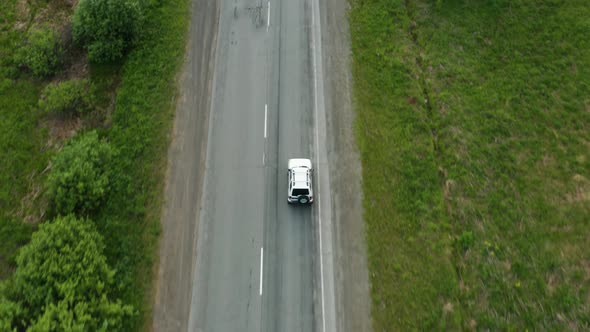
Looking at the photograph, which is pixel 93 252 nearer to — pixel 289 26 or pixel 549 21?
pixel 289 26

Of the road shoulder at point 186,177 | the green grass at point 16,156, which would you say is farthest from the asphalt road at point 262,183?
the green grass at point 16,156

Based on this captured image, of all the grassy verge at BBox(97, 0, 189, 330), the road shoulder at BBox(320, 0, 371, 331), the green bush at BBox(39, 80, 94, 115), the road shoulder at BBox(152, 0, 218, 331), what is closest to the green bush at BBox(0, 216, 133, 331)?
the grassy verge at BBox(97, 0, 189, 330)

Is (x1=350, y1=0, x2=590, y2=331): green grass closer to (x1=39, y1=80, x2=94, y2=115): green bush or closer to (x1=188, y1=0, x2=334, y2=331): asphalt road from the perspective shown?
(x1=188, y1=0, x2=334, y2=331): asphalt road

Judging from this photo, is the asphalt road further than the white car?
No

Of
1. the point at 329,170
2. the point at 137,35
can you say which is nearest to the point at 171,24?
the point at 137,35

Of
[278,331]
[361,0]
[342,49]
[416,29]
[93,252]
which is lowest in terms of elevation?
[278,331]

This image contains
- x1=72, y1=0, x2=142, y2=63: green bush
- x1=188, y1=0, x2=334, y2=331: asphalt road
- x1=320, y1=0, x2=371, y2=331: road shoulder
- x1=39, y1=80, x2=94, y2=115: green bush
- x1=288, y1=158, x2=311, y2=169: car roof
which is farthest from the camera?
x1=72, y1=0, x2=142, y2=63: green bush

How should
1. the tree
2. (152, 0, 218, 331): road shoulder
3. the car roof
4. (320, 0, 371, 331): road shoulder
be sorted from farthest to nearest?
the car roof
(152, 0, 218, 331): road shoulder
(320, 0, 371, 331): road shoulder
the tree

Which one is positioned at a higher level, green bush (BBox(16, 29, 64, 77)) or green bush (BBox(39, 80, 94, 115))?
green bush (BBox(16, 29, 64, 77))
